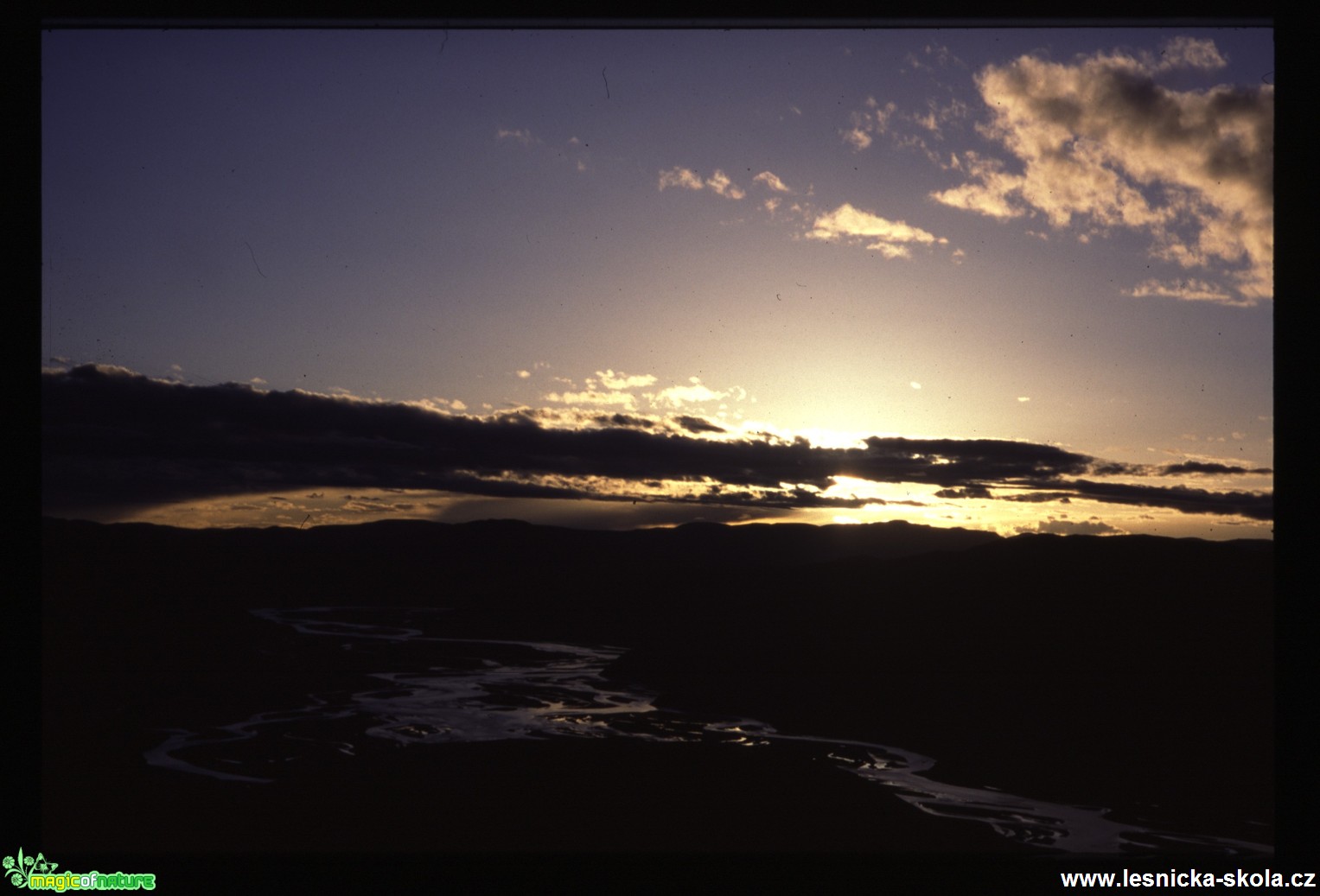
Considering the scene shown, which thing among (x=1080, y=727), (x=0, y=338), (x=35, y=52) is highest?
(x=35, y=52)

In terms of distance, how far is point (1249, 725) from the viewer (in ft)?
43.8

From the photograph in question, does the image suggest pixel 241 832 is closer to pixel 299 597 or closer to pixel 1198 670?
pixel 1198 670

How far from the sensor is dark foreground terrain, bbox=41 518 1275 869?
7.52 m

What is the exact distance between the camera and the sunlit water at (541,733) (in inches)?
301

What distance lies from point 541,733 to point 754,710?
158 inches

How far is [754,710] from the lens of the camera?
523 inches

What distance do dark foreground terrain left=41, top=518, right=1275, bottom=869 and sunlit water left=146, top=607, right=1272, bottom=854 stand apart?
0.20 m

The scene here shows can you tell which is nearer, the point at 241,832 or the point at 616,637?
the point at 241,832

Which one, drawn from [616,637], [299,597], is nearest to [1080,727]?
[616,637]

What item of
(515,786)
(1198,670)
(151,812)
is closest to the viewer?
(151,812)

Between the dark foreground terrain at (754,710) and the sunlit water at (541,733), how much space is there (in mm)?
196

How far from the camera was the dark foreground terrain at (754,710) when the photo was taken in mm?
7516

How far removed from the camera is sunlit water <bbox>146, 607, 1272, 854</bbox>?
7641 mm

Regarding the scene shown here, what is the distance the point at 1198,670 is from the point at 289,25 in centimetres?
2077
